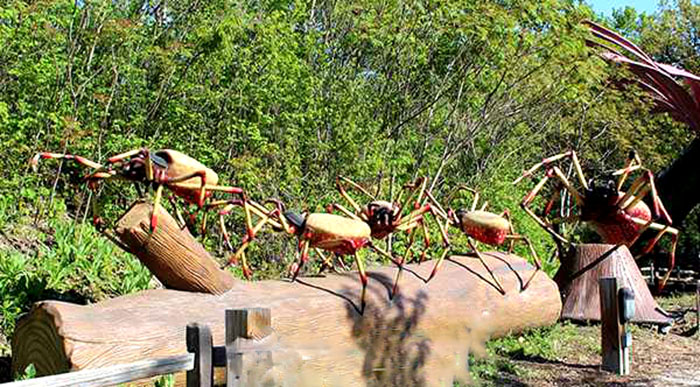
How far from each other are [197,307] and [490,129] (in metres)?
8.96

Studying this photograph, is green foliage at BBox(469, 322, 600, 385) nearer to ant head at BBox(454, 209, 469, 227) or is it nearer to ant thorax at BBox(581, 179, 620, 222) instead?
ant head at BBox(454, 209, 469, 227)

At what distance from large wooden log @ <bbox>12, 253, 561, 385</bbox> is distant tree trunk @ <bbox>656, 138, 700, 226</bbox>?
5037 mm

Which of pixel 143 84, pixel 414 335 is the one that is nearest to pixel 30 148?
pixel 143 84

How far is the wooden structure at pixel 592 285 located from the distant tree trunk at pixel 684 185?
9.47 feet

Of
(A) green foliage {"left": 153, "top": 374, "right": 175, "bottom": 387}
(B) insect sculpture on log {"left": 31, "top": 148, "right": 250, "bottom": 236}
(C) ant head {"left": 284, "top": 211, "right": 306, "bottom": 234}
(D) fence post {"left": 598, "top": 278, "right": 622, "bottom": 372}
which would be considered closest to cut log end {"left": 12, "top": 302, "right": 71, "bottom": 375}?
(A) green foliage {"left": 153, "top": 374, "right": 175, "bottom": 387}

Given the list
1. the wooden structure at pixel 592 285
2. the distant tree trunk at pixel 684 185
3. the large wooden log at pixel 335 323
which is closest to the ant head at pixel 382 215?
the large wooden log at pixel 335 323

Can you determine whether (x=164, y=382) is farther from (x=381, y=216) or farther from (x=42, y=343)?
(x=381, y=216)

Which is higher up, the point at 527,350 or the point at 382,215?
the point at 382,215

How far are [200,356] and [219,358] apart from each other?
0.13 metres

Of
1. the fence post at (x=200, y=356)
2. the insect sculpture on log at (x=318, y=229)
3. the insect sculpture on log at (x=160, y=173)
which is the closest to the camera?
the fence post at (x=200, y=356)

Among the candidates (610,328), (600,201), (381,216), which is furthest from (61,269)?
(610,328)

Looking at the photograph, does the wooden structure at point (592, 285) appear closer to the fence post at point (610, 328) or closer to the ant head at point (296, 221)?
the fence post at point (610, 328)

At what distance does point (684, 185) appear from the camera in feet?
42.0

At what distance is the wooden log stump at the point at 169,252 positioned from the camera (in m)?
5.07
